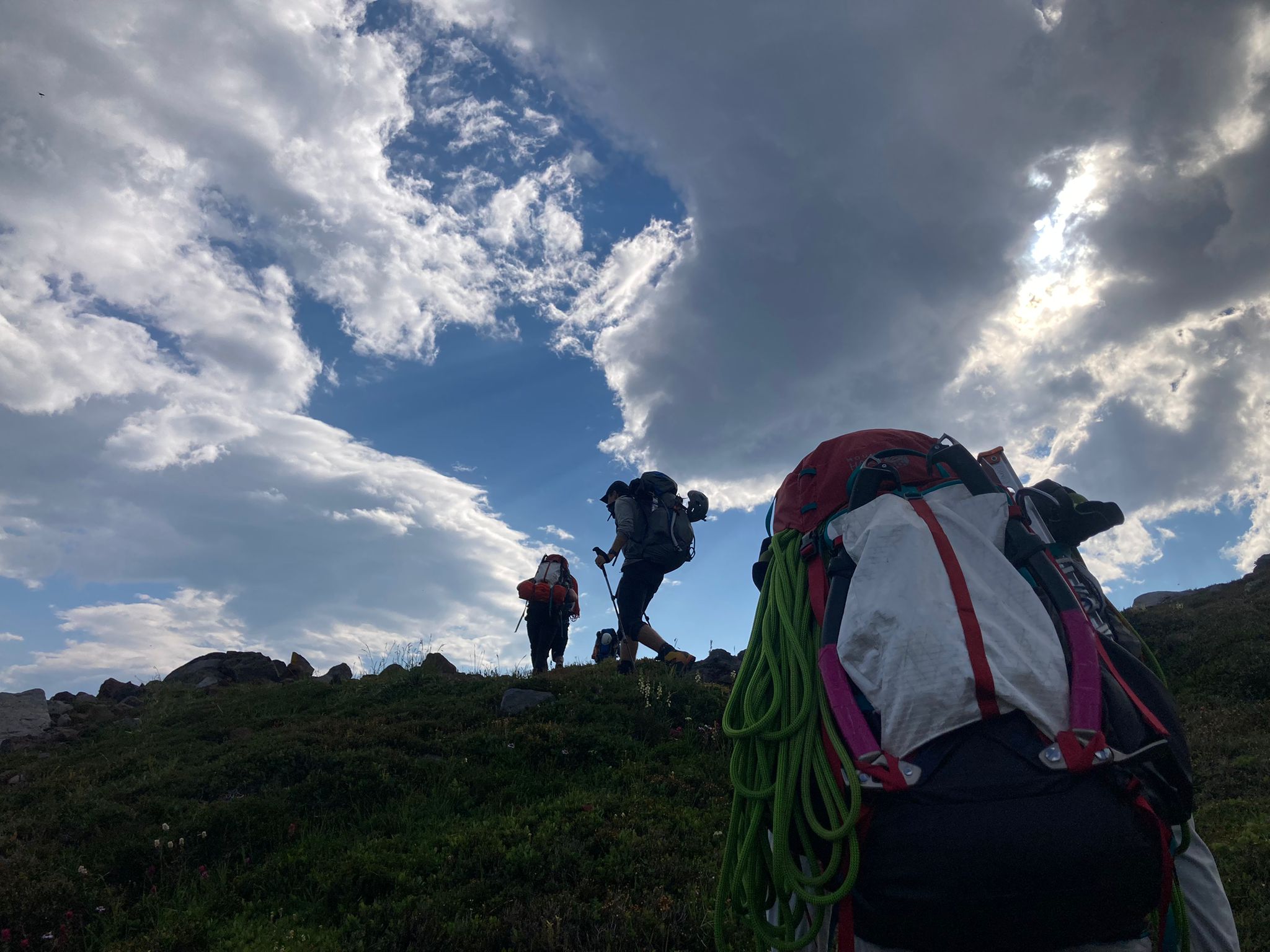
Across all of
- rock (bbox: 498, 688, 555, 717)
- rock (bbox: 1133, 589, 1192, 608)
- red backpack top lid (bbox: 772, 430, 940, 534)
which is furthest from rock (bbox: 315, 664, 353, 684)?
rock (bbox: 1133, 589, 1192, 608)

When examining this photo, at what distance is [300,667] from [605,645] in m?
6.58

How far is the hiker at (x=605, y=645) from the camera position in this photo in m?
14.6

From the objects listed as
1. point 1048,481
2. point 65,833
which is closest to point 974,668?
point 1048,481

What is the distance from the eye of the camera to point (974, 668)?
2.11 metres

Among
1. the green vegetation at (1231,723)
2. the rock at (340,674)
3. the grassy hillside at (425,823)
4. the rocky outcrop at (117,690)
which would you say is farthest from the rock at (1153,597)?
the rocky outcrop at (117,690)

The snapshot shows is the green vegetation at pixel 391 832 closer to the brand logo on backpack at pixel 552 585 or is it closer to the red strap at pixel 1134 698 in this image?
the red strap at pixel 1134 698

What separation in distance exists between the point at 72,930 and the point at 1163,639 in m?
13.1

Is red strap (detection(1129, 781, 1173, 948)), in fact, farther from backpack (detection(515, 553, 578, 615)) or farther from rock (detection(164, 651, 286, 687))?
rock (detection(164, 651, 286, 687))

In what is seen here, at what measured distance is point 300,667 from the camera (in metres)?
15.8

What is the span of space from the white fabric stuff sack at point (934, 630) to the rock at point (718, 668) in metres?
8.92

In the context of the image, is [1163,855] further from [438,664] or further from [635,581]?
[438,664]

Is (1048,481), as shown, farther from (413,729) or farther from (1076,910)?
(413,729)

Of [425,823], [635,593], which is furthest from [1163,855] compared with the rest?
[635,593]

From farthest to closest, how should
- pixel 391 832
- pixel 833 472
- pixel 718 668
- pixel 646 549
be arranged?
pixel 718 668 < pixel 646 549 < pixel 391 832 < pixel 833 472
